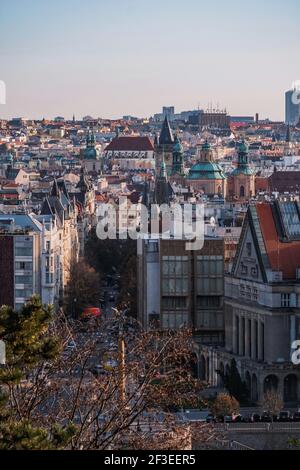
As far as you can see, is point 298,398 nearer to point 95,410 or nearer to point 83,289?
point 83,289

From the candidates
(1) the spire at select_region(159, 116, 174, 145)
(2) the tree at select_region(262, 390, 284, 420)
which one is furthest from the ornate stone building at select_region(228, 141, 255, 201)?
(2) the tree at select_region(262, 390, 284, 420)

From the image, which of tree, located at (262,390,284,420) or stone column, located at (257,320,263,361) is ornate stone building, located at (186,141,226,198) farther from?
tree, located at (262,390,284,420)

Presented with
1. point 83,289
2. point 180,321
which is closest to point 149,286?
point 180,321

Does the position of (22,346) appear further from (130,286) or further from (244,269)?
(130,286)

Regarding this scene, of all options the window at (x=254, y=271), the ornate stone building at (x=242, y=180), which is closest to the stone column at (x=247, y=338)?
the window at (x=254, y=271)

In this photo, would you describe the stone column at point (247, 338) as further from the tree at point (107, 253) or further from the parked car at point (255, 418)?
the tree at point (107, 253)

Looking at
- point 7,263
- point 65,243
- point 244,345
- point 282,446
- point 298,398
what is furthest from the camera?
point 65,243

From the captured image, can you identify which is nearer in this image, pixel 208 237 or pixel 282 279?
pixel 282 279
